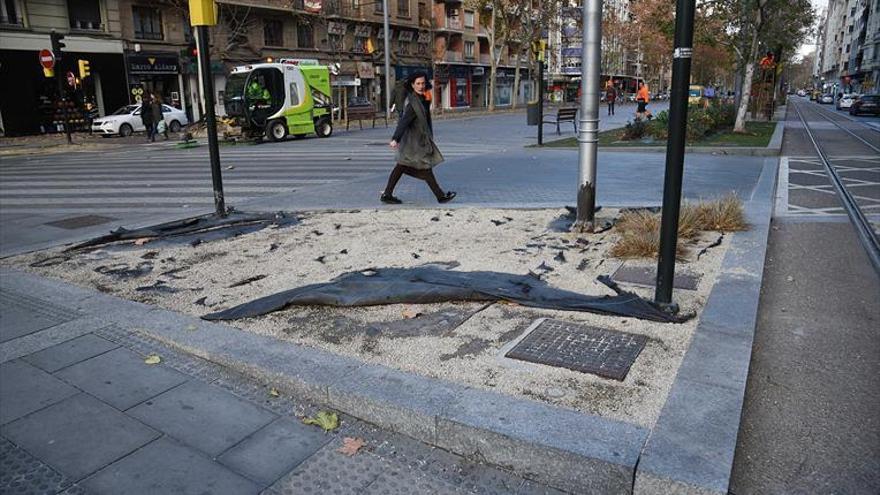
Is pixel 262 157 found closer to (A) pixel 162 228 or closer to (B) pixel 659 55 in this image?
(A) pixel 162 228

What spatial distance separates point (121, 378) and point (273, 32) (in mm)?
39241

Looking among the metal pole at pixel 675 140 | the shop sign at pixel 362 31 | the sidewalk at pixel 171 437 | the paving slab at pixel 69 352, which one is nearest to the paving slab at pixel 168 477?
the sidewalk at pixel 171 437

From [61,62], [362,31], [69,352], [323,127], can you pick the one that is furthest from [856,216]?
[362,31]

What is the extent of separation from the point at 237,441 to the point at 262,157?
15210 mm

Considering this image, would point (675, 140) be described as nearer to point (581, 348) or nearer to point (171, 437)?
point (581, 348)

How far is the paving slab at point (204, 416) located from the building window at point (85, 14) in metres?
32.1

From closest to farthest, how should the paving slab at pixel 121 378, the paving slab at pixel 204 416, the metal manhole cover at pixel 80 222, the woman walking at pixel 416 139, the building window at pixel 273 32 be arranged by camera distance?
the paving slab at pixel 204 416
the paving slab at pixel 121 378
the metal manhole cover at pixel 80 222
the woman walking at pixel 416 139
the building window at pixel 273 32

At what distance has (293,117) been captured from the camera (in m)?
23.3

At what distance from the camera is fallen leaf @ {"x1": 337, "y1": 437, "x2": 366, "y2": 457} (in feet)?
9.59

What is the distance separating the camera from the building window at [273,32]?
127 feet

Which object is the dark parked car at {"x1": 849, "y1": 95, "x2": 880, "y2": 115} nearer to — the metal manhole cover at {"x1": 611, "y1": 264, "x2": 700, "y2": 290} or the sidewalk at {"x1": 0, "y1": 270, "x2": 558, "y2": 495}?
the metal manhole cover at {"x1": 611, "y1": 264, "x2": 700, "y2": 290}

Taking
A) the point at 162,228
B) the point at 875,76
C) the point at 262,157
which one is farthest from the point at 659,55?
the point at 162,228

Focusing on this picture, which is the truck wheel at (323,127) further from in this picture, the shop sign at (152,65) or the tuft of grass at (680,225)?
the tuft of grass at (680,225)

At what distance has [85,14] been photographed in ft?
98.2
